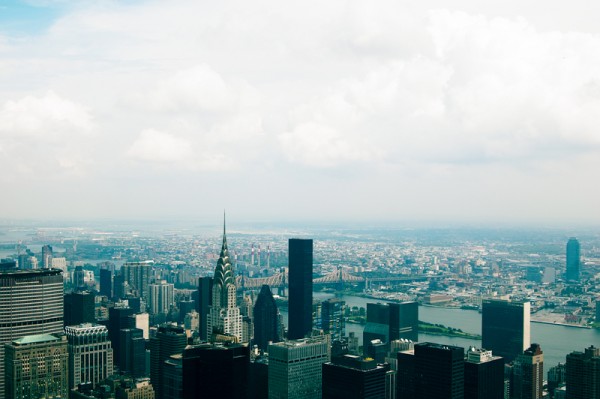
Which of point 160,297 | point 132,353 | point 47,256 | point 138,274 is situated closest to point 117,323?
point 132,353

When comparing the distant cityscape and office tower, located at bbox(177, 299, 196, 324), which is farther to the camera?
office tower, located at bbox(177, 299, 196, 324)

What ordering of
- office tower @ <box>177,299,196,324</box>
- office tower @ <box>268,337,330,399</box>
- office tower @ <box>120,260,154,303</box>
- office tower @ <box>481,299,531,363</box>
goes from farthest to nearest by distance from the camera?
office tower @ <box>120,260,154,303</box>, office tower @ <box>177,299,196,324</box>, office tower @ <box>481,299,531,363</box>, office tower @ <box>268,337,330,399</box>

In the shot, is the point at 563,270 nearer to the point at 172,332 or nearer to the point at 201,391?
the point at 172,332

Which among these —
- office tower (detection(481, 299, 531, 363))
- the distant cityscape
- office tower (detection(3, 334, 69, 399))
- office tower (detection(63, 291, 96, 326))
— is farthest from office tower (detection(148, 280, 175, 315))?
office tower (detection(481, 299, 531, 363))

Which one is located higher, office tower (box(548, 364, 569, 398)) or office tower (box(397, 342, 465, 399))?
office tower (box(397, 342, 465, 399))

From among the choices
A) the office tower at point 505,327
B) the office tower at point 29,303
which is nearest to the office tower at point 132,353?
the office tower at point 29,303

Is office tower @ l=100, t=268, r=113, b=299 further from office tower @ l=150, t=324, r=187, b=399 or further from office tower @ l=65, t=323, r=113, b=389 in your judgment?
office tower @ l=150, t=324, r=187, b=399

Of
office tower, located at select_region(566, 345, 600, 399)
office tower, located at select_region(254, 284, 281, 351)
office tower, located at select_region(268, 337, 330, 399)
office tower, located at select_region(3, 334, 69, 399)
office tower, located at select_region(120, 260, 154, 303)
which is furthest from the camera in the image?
office tower, located at select_region(120, 260, 154, 303)

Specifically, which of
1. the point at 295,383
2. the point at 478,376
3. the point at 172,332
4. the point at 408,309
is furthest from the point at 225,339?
the point at 408,309
